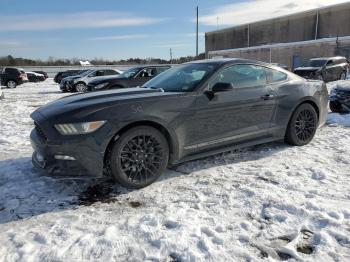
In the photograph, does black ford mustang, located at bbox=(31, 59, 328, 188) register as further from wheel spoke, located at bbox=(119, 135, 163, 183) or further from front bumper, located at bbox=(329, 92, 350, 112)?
front bumper, located at bbox=(329, 92, 350, 112)

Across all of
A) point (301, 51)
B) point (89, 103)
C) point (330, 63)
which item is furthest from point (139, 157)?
point (301, 51)

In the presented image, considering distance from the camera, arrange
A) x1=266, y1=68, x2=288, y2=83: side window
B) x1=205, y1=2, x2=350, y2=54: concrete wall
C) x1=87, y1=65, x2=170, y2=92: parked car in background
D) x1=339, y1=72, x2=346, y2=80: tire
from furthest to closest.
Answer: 1. x1=205, y1=2, x2=350, y2=54: concrete wall
2. x1=339, y1=72, x2=346, y2=80: tire
3. x1=87, y1=65, x2=170, y2=92: parked car in background
4. x1=266, y1=68, x2=288, y2=83: side window

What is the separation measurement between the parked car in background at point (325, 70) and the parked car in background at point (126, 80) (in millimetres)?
10563

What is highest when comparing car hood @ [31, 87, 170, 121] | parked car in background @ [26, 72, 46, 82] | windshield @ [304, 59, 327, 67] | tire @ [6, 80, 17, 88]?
car hood @ [31, 87, 170, 121]

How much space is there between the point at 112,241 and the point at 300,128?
397cm

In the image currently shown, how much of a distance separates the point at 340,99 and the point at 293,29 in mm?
47359

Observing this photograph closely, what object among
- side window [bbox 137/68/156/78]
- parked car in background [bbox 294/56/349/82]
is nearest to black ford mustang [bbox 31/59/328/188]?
side window [bbox 137/68/156/78]

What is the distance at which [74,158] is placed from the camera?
3.99 meters

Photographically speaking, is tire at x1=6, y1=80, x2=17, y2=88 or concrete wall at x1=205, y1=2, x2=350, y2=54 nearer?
tire at x1=6, y1=80, x2=17, y2=88

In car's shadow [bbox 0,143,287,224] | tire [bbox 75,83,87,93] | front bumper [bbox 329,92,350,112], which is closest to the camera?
car's shadow [bbox 0,143,287,224]

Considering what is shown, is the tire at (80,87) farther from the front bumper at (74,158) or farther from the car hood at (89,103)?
the front bumper at (74,158)

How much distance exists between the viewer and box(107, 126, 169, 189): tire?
164 inches

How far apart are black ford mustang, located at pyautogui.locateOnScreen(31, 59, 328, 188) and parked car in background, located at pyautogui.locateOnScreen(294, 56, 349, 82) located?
643 inches

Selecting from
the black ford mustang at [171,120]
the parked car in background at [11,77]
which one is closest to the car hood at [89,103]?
the black ford mustang at [171,120]
